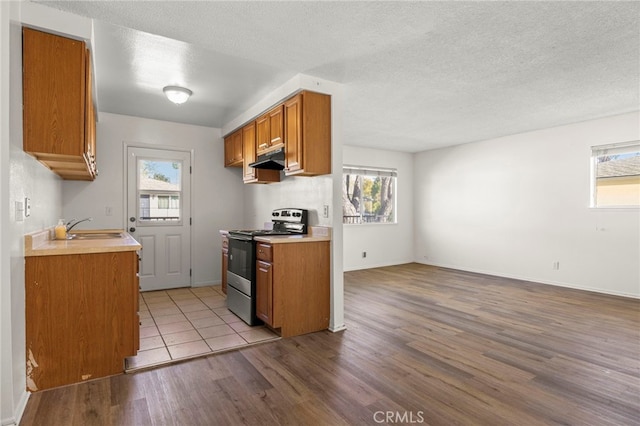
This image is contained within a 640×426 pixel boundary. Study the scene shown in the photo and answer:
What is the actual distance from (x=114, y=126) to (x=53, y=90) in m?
2.88

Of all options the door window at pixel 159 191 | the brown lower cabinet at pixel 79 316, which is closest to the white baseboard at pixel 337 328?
the brown lower cabinet at pixel 79 316

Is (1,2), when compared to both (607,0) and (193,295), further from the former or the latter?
(193,295)

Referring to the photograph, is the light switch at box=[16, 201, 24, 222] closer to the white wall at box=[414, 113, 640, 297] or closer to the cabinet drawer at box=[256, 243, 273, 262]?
the cabinet drawer at box=[256, 243, 273, 262]

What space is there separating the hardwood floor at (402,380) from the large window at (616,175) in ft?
5.83

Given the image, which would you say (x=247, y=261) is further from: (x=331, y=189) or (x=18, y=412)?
(x=18, y=412)

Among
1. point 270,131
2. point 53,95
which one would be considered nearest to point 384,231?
point 270,131

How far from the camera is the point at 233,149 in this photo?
204 inches

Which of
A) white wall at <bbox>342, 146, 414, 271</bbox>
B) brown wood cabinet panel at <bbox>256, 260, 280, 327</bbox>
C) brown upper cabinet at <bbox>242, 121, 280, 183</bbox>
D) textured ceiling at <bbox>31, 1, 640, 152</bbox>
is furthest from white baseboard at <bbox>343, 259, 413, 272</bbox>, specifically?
brown wood cabinet panel at <bbox>256, 260, 280, 327</bbox>

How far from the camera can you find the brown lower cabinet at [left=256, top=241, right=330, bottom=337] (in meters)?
3.14

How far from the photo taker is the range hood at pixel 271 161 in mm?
3744

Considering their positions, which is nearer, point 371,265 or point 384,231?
point 371,265

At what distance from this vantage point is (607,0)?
7.00 ft

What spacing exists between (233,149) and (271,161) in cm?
145

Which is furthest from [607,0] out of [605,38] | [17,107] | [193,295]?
[193,295]
